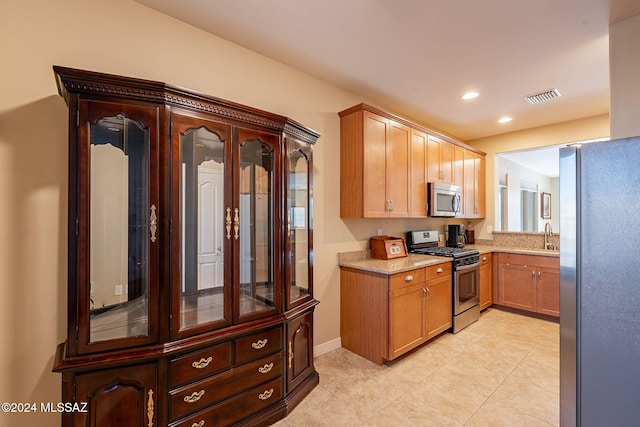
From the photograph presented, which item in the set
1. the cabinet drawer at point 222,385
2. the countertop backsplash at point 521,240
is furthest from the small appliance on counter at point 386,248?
the countertop backsplash at point 521,240

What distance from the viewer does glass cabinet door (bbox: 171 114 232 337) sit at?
173 centimetres

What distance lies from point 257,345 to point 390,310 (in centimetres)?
128

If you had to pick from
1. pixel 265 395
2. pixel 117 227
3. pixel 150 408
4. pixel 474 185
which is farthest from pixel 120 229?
pixel 474 185

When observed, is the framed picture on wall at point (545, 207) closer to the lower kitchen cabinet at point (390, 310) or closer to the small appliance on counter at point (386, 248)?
the lower kitchen cabinet at point (390, 310)

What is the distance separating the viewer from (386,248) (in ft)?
10.6

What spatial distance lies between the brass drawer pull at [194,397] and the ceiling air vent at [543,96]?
13.8 ft

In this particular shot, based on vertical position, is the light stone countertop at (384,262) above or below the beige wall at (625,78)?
below

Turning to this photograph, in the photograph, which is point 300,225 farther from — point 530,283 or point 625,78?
point 530,283

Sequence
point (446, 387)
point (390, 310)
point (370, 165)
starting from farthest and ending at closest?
point (370, 165), point (390, 310), point (446, 387)

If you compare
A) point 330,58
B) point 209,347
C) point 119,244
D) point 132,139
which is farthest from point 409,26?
point 209,347

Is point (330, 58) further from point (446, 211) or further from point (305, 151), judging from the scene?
point (446, 211)

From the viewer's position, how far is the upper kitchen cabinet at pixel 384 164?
9.57 feet

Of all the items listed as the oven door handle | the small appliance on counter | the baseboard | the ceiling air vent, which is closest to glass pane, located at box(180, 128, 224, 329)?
the baseboard

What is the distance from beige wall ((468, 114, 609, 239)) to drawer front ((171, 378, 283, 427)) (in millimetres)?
4483
